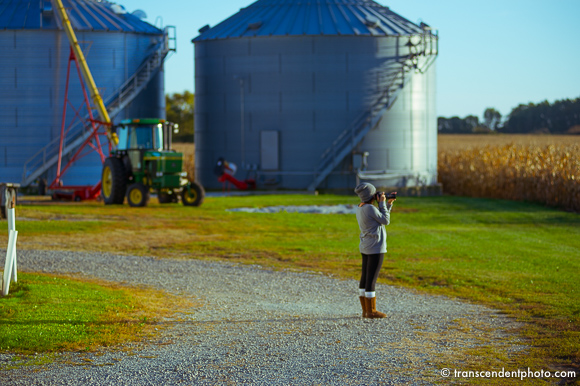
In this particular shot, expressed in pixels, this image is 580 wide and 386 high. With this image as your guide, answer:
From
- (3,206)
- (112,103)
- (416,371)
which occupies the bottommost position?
(416,371)

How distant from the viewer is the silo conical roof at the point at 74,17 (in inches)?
1436

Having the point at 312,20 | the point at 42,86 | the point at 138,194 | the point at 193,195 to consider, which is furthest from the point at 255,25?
the point at 138,194

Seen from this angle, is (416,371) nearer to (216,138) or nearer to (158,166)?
(158,166)

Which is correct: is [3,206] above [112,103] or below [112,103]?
below

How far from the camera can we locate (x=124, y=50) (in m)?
37.8

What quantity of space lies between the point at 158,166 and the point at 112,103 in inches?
421

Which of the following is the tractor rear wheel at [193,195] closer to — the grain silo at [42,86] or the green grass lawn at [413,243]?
the green grass lawn at [413,243]

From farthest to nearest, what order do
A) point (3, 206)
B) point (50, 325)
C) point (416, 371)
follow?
point (3, 206)
point (50, 325)
point (416, 371)

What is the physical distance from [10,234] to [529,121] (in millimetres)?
95420

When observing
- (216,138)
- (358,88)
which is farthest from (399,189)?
(216,138)

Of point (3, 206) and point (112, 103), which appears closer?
point (3, 206)

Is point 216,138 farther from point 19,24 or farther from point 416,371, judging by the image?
point 416,371

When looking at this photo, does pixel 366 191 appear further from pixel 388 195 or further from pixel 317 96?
pixel 317 96

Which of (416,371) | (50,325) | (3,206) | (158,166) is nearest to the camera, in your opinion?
(416,371)
